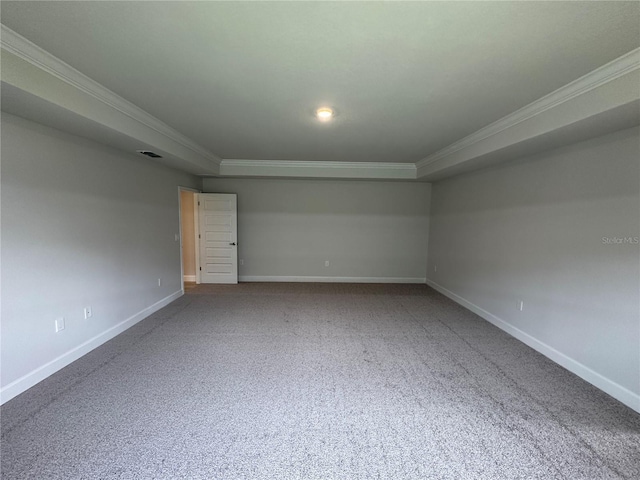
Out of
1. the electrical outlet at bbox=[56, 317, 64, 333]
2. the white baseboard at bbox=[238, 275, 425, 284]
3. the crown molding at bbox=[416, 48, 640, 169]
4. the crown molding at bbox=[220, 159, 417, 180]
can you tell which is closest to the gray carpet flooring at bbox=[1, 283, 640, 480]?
the electrical outlet at bbox=[56, 317, 64, 333]

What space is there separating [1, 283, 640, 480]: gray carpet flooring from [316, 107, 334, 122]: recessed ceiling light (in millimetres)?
2526

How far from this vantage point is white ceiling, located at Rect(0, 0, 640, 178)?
54.9 inches

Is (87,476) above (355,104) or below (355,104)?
below

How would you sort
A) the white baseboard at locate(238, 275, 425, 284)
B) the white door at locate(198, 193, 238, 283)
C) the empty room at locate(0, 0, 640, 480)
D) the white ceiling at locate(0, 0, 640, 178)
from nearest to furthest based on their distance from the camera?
the white ceiling at locate(0, 0, 640, 178) → the empty room at locate(0, 0, 640, 480) → the white door at locate(198, 193, 238, 283) → the white baseboard at locate(238, 275, 425, 284)


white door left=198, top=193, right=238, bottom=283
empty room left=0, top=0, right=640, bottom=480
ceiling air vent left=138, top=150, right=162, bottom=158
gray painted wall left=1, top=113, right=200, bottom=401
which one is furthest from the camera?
white door left=198, top=193, right=238, bottom=283

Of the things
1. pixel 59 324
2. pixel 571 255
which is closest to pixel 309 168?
pixel 571 255

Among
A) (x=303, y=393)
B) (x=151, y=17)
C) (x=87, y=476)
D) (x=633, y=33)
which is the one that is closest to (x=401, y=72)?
(x=633, y=33)

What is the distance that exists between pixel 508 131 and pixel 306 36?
2.38m

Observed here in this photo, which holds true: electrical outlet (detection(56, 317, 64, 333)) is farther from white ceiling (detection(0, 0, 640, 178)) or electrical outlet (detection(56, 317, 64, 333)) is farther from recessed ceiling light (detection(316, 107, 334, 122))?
recessed ceiling light (detection(316, 107, 334, 122))

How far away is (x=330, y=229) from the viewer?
6246 millimetres

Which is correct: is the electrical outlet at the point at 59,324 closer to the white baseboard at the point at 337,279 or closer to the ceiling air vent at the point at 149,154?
the ceiling air vent at the point at 149,154

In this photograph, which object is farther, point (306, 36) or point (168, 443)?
point (168, 443)

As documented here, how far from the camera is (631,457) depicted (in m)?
1.76

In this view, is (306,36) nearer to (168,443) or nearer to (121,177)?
(168,443)
